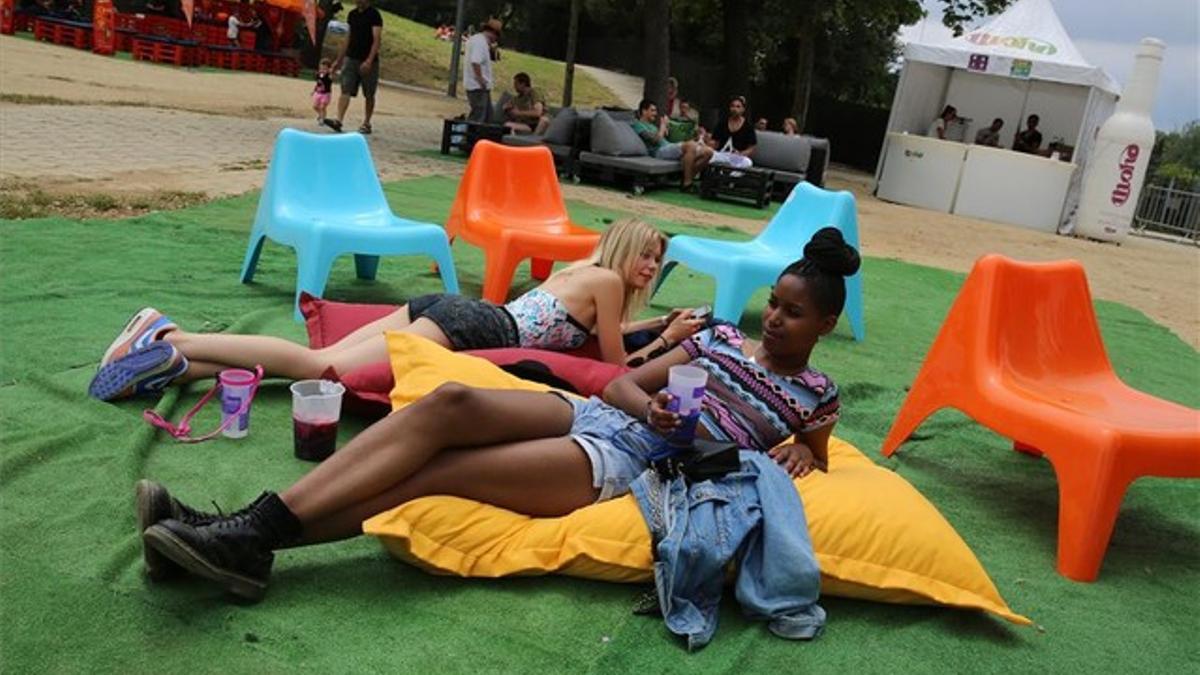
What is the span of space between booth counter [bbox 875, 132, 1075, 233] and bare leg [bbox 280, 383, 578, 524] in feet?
50.6

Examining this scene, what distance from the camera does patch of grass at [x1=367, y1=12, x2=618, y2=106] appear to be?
2864 centimetres

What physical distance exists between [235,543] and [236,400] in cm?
116

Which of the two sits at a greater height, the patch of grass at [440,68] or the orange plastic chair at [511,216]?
the patch of grass at [440,68]

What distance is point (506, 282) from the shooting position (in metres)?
5.75

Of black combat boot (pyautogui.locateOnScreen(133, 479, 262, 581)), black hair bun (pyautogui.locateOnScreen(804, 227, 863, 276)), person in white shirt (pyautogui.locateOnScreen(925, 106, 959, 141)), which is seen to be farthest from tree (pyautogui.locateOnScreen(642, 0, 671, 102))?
black combat boot (pyautogui.locateOnScreen(133, 479, 262, 581))

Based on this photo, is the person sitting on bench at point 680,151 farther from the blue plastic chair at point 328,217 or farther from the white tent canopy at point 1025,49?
the blue plastic chair at point 328,217

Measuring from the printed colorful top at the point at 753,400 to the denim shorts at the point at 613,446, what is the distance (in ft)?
0.68

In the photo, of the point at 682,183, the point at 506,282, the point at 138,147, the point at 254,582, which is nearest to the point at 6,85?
the point at 138,147

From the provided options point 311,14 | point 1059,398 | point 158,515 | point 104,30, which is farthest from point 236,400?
point 311,14

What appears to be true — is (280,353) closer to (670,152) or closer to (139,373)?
(139,373)

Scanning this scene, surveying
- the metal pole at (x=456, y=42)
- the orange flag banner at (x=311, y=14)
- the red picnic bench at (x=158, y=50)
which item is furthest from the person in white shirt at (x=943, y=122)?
the red picnic bench at (x=158, y=50)

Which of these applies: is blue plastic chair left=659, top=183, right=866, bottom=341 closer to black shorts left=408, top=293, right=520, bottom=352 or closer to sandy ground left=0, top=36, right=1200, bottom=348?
black shorts left=408, top=293, right=520, bottom=352

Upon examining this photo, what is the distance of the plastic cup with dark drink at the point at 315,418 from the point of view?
3279 mm

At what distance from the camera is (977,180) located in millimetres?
16547
